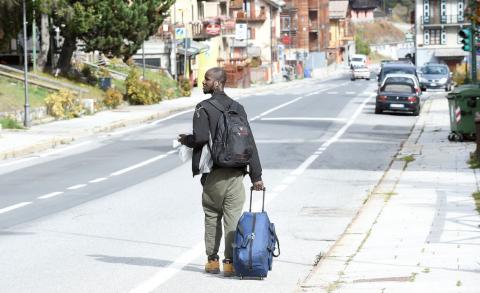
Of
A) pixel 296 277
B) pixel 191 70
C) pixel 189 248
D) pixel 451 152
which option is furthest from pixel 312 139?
pixel 191 70

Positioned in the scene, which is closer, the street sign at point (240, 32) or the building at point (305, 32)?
the street sign at point (240, 32)

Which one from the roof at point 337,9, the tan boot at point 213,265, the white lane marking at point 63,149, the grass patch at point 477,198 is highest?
the roof at point 337,9

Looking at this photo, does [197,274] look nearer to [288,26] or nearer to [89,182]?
[89,182]

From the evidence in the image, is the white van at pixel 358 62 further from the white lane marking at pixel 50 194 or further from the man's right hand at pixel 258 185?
the man's right hand at pixel 258 185

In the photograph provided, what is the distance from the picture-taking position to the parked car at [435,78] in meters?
70.1

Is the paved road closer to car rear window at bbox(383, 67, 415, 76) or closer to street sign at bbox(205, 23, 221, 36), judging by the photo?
car rear window at bbox(383, 67, 415, 76)

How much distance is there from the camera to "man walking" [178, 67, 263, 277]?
11141 millimetres

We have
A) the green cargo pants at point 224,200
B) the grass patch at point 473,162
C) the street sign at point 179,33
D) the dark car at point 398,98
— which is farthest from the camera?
the street sign at point 179,33

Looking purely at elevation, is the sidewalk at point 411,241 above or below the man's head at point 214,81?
below

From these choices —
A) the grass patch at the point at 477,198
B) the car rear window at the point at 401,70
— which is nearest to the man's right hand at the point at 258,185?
the grass patch at the point at 477,198

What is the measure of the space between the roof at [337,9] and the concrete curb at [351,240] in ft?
519

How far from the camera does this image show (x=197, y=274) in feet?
38.8

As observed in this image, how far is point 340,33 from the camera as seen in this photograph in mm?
184125

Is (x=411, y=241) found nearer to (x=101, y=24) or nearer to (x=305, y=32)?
(x=101, y=24)
